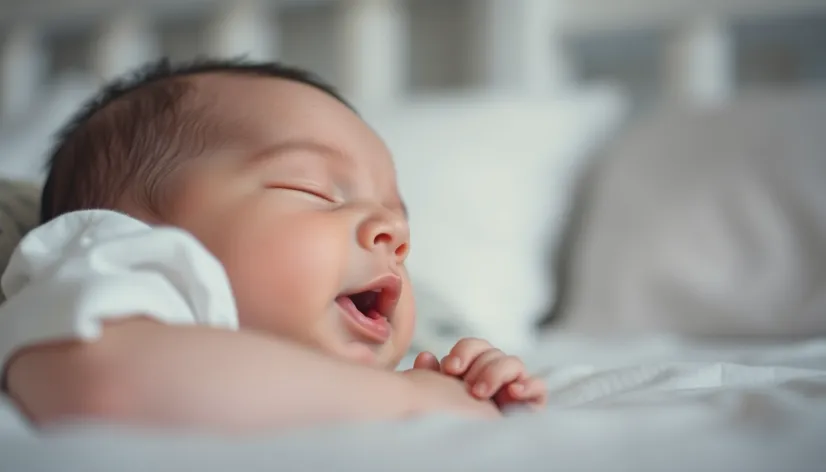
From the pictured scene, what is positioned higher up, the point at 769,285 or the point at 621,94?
the point at 621,94

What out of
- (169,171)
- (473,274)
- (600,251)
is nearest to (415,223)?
(473,274)

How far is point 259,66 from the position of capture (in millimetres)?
675

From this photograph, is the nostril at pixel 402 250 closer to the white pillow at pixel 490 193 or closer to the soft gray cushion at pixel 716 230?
→ the white pillow at pixel 490 193

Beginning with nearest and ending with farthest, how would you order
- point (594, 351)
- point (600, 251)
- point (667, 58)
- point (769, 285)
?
1. point (594, 351)
2. point (769, 285)
3. point (600, 251)
4. point (667, 58)

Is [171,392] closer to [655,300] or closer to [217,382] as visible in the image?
[217,382]

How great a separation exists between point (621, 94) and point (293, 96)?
1074 millimetres

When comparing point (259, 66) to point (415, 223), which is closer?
point (259, 66)

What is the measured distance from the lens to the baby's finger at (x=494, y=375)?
0.47 meters

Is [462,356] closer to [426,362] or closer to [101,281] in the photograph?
[426,362]

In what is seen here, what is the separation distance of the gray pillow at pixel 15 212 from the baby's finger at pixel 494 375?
37 cm

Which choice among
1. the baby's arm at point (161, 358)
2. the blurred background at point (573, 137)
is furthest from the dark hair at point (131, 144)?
the blurred background at point (573, 137)

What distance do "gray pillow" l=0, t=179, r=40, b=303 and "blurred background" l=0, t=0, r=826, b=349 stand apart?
0.40m

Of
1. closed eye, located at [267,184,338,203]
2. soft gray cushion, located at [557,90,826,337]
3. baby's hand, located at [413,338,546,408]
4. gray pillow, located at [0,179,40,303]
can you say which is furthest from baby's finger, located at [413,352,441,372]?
soft gray cushion, located at [557,90,826,337]

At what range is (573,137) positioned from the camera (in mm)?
1385
